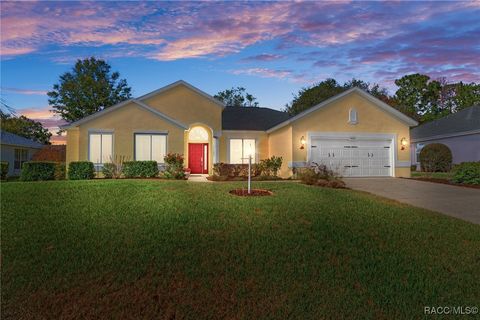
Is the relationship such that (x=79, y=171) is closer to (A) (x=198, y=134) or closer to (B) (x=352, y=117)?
(A) (x=198, y=134)

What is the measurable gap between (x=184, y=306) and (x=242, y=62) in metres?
13.9

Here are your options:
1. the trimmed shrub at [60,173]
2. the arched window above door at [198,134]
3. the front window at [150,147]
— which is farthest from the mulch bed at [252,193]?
the arched window above door at [198,134]

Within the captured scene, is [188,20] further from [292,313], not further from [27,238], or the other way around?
[292,313]

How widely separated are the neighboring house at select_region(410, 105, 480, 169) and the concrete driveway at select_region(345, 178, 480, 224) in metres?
12.9

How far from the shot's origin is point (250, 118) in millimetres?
25359

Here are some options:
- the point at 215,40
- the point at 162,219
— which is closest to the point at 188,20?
the point at 215,40

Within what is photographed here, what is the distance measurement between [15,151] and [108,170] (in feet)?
58.3

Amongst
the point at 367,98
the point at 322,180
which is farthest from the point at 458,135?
the point at 322,180

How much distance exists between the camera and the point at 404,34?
13.2 m

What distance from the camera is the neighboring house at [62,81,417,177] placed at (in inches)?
724

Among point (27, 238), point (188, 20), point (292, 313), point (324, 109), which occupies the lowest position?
point (292, 313)

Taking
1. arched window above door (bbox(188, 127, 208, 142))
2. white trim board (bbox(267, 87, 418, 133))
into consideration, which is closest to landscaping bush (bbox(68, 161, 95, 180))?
arched window above door (bbox(188, 127, 208, 142))

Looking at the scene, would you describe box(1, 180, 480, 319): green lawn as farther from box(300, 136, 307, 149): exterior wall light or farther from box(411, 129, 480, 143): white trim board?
box(411, 129, 480, 143): white trim board

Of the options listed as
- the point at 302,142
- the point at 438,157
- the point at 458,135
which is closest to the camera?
the point at 302,142
